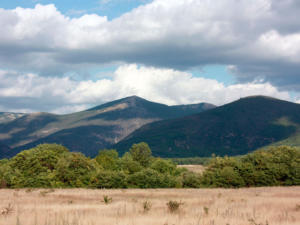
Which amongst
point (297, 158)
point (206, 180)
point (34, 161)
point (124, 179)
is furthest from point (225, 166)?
point (34, 161)

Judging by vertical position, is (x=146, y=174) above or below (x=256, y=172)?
above

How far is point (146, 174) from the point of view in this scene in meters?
68.5

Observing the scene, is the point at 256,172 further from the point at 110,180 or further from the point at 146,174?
the point at 110,180

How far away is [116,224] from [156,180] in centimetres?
5438

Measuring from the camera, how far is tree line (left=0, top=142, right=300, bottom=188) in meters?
68.1

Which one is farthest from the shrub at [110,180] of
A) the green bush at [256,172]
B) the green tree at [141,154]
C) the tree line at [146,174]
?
the green tree at [141,154]

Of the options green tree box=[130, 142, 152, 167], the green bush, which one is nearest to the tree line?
the green bush

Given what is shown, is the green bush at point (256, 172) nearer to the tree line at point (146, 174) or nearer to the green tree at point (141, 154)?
the tree line at point (146, 174)

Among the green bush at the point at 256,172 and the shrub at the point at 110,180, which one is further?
the green bush at the point at 256,172

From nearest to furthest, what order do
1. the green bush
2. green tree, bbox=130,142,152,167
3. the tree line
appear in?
the tree line → the green bush → green tree, bbox=130,142,152,167

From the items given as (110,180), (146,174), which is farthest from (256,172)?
(110,180)

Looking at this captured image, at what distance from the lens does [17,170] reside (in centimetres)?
7469

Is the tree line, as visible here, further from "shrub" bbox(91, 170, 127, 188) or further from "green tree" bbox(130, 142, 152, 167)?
"green tree" bbox(130, 142, 152, 167)

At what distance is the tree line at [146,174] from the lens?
6806 cm
